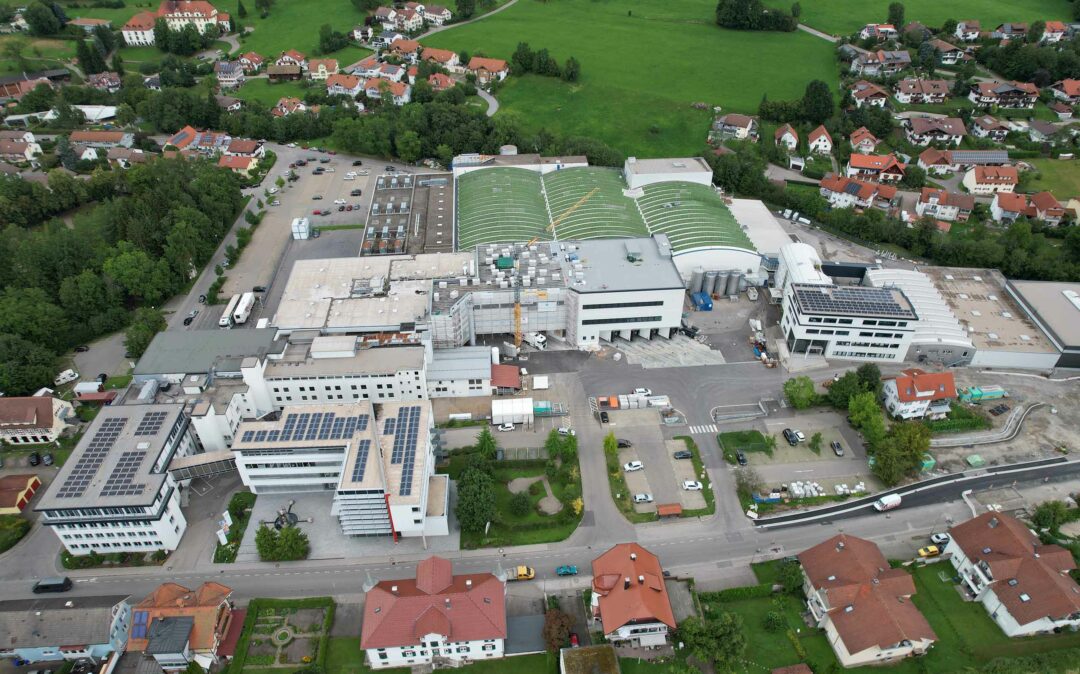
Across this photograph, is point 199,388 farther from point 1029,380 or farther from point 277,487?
point 1029,380

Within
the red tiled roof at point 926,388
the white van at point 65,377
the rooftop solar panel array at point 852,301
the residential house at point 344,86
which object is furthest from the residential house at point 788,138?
the white van at point 65,377

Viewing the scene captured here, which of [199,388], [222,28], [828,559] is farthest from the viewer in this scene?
[222,28]

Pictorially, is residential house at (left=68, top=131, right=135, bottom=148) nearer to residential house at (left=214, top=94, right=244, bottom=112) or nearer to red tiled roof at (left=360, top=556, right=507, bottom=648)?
residential house at (left=214, top=94, right=244, bottom=112)

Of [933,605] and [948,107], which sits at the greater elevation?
[948,107]

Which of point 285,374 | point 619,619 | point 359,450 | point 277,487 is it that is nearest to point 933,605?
point 619,619

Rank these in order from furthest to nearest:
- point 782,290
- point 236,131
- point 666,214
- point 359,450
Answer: point 236,131 < point 666,214 < point 782,290 < point 359,450

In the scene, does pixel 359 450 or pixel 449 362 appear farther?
pixel 449 362
